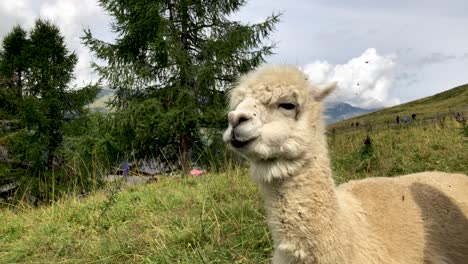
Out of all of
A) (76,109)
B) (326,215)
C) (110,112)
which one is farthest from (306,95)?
(76,109)

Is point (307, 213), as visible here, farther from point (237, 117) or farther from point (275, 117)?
point (237, 117)

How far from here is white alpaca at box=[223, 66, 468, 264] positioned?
9.23 ft

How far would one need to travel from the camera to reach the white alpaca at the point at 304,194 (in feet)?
9.23

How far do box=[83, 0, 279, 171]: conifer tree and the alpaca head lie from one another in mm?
10010

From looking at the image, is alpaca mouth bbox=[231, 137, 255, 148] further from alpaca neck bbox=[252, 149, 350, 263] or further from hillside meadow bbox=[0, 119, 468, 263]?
hillside meadow bbox=[0, 119, 468, 263]

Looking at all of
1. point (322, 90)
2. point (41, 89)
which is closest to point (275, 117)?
point (322, 90)

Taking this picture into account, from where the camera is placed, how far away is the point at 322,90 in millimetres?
3248

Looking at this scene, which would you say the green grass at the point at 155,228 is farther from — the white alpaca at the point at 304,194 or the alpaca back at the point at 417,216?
the white alpaca at the point at 304,194

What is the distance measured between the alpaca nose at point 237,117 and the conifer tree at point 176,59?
10.3 m

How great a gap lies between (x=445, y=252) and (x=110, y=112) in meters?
11.7

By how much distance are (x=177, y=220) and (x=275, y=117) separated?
2.84 metres

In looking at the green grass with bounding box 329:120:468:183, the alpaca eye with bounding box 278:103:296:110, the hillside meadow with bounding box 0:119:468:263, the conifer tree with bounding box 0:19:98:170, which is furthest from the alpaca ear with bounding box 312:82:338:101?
the conifer tree with bounding box 0:19:98:170

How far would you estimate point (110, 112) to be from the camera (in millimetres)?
13703

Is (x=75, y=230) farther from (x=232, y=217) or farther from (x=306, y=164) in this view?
(x=306, y=164)
